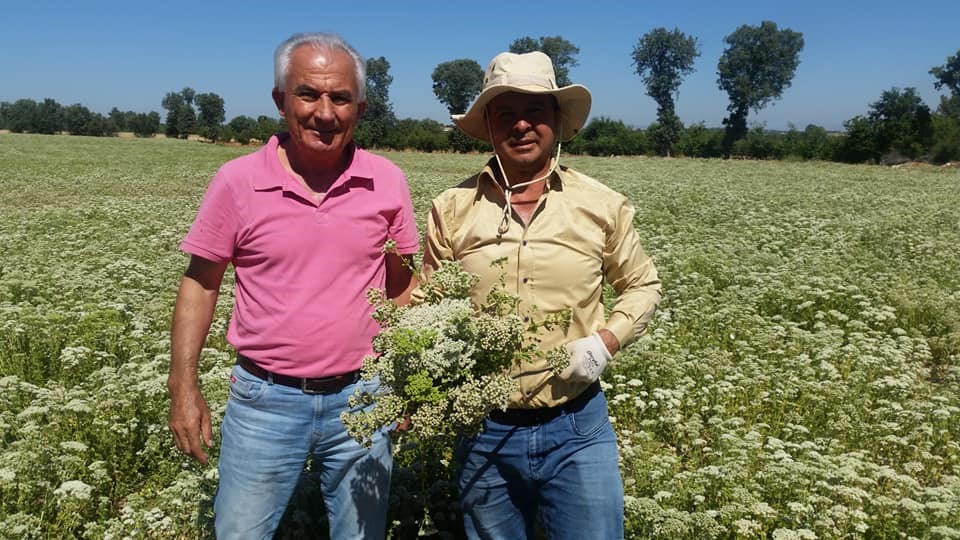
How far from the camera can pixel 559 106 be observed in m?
2.81

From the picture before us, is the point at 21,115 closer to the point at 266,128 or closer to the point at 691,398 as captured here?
the point at 266,128

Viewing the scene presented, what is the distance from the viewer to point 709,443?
544 cm

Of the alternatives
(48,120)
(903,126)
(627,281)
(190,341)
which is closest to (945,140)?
(903,126)

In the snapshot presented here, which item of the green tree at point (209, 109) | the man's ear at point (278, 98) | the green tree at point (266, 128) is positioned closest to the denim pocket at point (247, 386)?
the man's ear at point (278, 98)

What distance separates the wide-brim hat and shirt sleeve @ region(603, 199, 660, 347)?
1.50ft

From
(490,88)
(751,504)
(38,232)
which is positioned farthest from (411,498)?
(38,232)

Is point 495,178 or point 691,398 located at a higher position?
point 495,178

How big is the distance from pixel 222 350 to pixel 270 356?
471 centimetres

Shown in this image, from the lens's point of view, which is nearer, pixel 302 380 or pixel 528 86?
pixel 528 86

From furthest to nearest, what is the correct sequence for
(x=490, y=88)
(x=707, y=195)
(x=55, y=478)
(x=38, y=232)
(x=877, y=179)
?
1. (x=877, y=179)
2. (x=707, y=195)
3. (x=38, y=232)
4. (x=55, y=478)
5. (x=490, y=88)

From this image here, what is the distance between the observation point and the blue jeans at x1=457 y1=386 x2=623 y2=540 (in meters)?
2.62

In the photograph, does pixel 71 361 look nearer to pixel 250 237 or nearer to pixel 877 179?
pixel 250 237

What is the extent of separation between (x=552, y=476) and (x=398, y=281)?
3.68ft

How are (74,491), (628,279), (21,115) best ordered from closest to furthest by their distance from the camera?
(628,279), (74,491), (21,115)
